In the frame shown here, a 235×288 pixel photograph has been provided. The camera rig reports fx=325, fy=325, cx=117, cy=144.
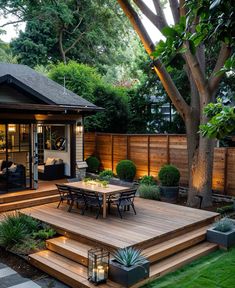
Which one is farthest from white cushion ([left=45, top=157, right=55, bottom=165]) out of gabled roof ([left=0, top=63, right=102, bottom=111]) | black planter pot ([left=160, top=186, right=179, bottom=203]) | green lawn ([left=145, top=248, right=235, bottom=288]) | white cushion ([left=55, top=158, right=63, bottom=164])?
green lawn ([left=145, top=248, right=235, bottom=288])

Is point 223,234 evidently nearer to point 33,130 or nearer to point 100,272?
point 100,272

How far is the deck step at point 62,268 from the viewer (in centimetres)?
574

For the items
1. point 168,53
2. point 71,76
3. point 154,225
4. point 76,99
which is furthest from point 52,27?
point 168,53

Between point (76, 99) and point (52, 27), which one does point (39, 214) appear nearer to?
point (76, 99)

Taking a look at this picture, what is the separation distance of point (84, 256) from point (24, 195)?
4395mm

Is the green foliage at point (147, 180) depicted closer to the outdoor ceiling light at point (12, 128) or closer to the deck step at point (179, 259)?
the deck step at point (179, 259)

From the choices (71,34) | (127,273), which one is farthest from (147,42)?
(71,34)

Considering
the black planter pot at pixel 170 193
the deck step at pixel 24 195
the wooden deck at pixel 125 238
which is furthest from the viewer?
the black planter pot at pixel 170 193

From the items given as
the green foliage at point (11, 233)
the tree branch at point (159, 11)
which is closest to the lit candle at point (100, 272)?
the green foliage at point (11, 233)

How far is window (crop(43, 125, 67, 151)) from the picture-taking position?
42.5 ft

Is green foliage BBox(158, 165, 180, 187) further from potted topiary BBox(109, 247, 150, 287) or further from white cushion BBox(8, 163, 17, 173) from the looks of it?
potted topiary BBox(109, 247, 150, 287)

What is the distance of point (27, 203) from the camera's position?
9734 mm

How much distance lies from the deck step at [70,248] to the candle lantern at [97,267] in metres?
0.55

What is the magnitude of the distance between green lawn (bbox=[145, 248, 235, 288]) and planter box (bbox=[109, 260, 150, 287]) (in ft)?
0.90
